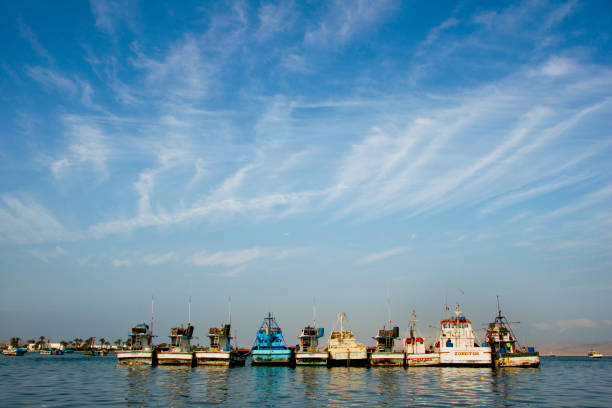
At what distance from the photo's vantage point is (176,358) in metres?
75.5

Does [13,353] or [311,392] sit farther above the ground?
[311,392]

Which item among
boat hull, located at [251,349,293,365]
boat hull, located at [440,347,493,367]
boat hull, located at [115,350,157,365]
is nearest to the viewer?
boat hull, located at [440,347,493,367]

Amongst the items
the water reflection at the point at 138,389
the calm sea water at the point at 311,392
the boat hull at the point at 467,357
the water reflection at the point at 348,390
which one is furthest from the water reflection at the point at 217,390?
the boat hull at the point at 467,357

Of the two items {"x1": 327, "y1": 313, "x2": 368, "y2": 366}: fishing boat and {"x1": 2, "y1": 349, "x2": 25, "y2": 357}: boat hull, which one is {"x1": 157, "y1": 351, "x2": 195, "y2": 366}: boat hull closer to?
{"x1": 327, "y1": 313, "x2": 368, "y2": 366}: fishing boat

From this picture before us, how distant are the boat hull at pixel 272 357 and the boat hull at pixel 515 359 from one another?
35334 millimetres

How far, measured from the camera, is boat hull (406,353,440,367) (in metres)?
77.1

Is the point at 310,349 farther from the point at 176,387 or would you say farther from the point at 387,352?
the point at 176,387

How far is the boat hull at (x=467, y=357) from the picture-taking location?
74250 mm

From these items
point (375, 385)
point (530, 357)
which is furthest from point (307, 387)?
point (530, 357)

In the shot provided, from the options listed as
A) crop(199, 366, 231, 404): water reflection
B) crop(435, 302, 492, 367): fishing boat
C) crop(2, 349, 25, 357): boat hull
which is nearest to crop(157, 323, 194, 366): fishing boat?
crop(199, 366, 231, 404): water reflection

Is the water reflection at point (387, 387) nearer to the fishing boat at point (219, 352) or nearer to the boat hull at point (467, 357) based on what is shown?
the boat hull at point (467, 357)

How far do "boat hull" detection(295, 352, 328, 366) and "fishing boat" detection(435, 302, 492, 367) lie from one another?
20.1 meters

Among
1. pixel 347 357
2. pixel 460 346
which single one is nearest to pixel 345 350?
pixel 347 357

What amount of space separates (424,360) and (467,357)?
280 inches
